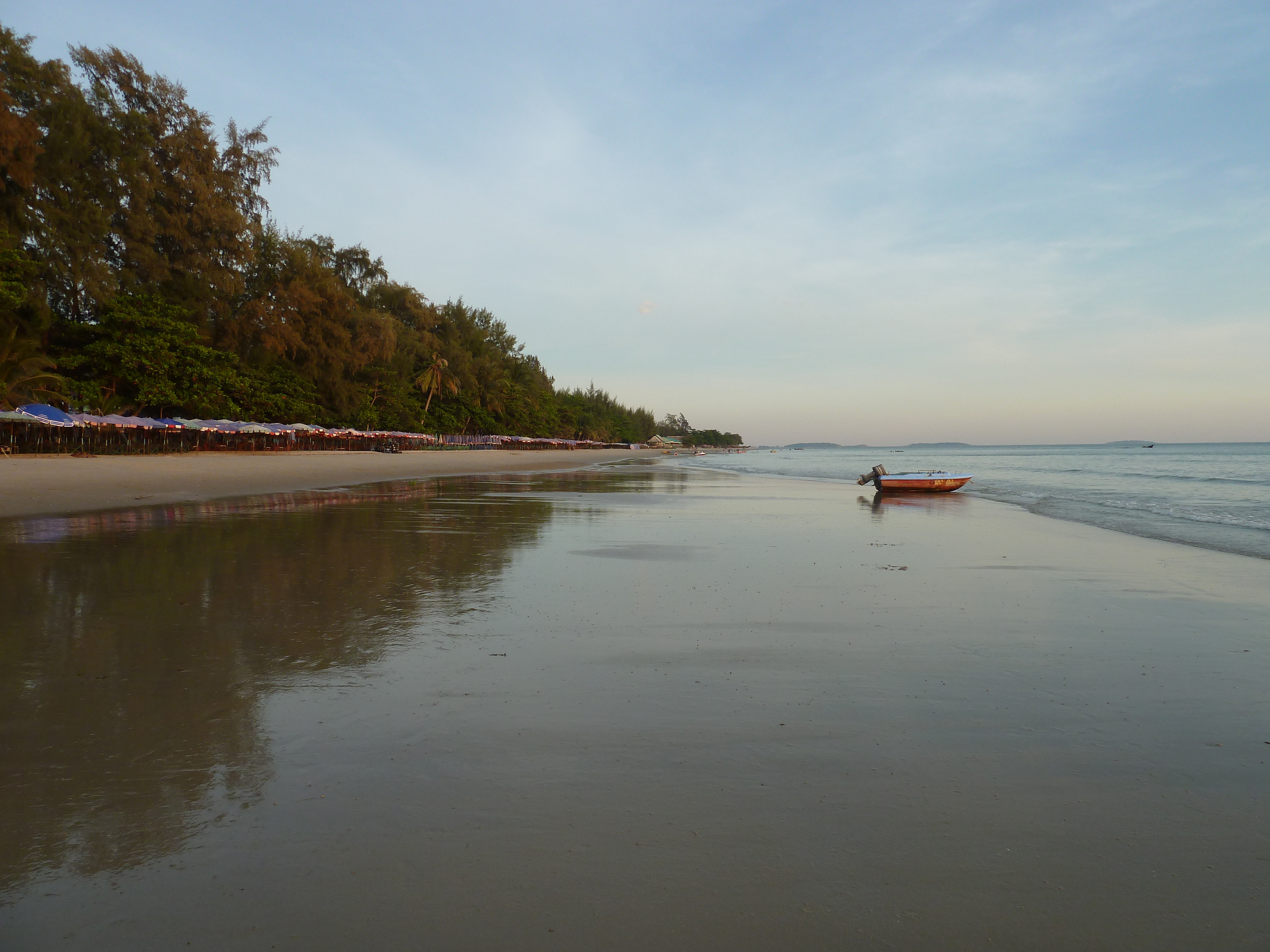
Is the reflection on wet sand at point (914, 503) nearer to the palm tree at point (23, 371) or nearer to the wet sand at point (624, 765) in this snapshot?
the wet sand at point (624, 765)

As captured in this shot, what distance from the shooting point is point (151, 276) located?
45.6m

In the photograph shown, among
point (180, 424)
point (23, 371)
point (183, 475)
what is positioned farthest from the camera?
point (180, 424)

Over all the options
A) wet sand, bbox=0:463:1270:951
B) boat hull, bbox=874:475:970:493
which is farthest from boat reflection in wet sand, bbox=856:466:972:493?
wet sand, bbox=0:463:1270:951

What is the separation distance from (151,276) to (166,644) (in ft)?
164

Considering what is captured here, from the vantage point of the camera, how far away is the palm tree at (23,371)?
35.2 metres

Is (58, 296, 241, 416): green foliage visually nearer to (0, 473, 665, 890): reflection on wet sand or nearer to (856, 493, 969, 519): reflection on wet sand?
(0, 473, 665, 890): reflection on wet sand

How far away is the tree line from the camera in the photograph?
37.8 metres

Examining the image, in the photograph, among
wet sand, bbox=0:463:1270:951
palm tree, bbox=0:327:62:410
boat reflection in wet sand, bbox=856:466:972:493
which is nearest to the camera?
wet sand, bbox=0:463:1270:951

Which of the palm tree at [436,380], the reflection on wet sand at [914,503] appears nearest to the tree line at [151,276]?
the palm tree at [436,380]

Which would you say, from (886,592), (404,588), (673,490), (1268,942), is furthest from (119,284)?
(1268,942)

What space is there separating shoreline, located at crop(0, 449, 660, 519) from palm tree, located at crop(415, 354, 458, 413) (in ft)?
107

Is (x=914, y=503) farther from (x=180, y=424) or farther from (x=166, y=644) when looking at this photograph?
(x=180, y=424)

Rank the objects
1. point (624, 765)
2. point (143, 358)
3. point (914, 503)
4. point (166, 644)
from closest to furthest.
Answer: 1. point (624, 765)
2. point (166, 644)
3. point (914, 503)
4. point (143, 358)

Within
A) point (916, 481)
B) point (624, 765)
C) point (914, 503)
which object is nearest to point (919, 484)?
point (916, 481)
